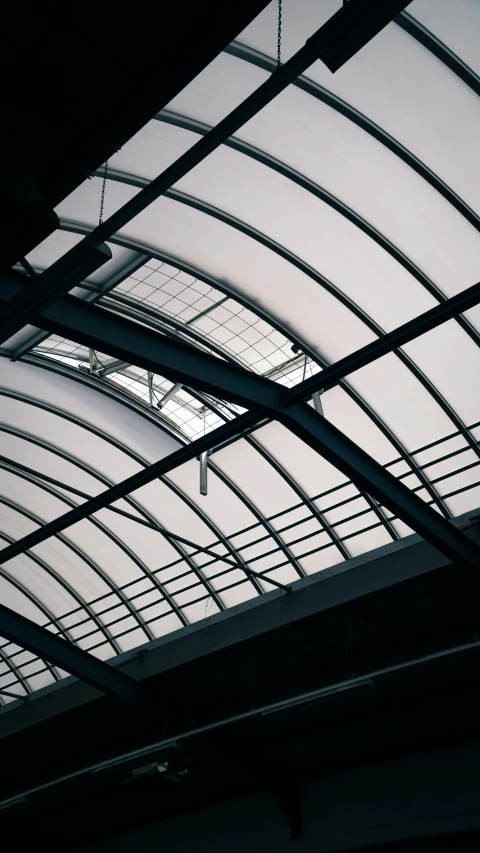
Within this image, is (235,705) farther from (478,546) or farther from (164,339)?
(164,339)

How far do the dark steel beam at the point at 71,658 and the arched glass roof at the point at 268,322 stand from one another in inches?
160

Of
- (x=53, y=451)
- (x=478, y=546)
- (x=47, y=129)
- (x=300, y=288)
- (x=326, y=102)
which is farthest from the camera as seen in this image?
(x=53, y=451)

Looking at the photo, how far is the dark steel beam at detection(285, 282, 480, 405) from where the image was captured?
1280 centimetres

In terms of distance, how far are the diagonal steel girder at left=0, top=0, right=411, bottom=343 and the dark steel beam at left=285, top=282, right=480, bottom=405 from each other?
5065 millimetres

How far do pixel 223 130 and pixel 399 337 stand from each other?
550cm

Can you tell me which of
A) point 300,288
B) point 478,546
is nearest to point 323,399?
point 300,288

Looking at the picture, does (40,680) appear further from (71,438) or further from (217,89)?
(217,89)

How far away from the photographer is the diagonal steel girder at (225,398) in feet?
41.2

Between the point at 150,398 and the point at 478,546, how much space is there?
Result: 988 cm

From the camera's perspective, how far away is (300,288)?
2023cm

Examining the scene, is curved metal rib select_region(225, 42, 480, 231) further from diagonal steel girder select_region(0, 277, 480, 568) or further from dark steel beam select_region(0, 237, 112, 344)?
dark steel beam select_region(0, 237, 112, 344)

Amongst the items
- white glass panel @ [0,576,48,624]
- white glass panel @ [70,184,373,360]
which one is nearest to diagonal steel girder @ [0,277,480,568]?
white glass panel @ [70,184,373,360]

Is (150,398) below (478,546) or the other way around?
the other way around

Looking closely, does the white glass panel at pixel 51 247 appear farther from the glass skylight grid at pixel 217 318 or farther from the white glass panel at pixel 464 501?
the white glass panel at pixel 464 501
